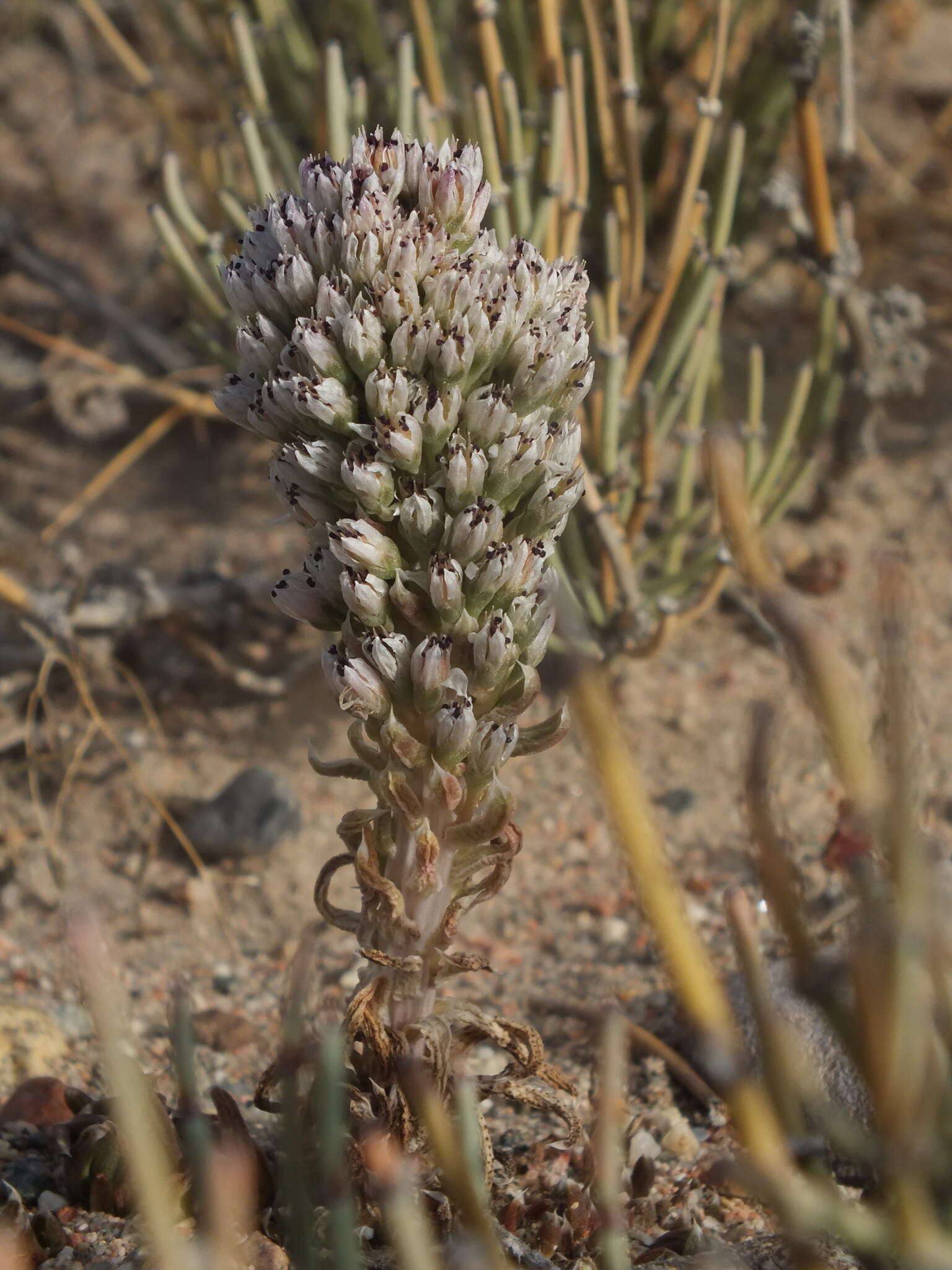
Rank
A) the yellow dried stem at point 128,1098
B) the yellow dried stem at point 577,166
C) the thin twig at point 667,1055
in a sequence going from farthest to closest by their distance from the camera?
the yellow dried stem at point 577,166 < the thin twig at point 667,1055 < the yellow dried stem at point 128,1098

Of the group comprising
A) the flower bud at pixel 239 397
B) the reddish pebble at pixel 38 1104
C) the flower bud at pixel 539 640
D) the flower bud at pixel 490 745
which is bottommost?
the reddish pebble at pixel 38 1104

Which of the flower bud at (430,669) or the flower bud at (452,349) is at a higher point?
the flower bud at (452,349)

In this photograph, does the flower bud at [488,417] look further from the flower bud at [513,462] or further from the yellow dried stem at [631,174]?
the yellow dried stem at [631,174]

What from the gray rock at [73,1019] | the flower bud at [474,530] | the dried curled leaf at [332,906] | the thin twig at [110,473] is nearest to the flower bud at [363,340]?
the flower bud at [474,530]

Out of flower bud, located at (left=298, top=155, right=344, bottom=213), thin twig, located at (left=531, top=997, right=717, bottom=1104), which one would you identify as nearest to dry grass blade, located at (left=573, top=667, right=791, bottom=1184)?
flower bud, located at (left=298, top=155, right=344, bottom=213)

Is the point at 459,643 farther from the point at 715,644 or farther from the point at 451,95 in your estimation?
the point at 451,95

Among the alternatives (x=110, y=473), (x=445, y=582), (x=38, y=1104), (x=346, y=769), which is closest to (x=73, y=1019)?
(x=38, y=1104)

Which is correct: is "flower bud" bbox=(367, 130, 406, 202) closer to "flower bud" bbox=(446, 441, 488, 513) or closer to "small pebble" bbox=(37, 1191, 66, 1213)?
"flower bud" bbox=(446, 441, 488, 513)

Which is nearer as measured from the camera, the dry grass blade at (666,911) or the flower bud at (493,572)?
the dry grass blade at (666,911)

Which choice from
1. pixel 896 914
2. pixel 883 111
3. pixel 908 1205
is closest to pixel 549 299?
pixel 896 914
